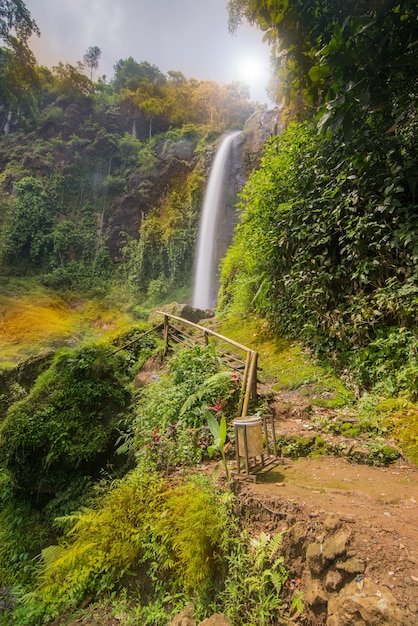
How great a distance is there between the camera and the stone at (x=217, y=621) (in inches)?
87.9

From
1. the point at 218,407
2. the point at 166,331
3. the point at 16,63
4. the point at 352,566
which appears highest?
the point at 16,63

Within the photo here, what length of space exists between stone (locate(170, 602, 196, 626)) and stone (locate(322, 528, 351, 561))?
121cm

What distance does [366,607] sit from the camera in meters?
1.69

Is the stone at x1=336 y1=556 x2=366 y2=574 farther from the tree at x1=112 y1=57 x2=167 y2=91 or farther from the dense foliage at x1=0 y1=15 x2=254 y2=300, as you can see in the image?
the tree at x1=112 y1=57 x2=167 y2=91

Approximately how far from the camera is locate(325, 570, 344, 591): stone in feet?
6.31

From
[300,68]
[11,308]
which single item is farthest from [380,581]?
[11,308]

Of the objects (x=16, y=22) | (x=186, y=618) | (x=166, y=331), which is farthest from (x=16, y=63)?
(x=186, y=618)

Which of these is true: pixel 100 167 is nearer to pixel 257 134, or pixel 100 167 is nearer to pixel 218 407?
pixel 257 134

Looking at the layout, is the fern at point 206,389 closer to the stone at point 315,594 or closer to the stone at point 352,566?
the stone at point 315,594

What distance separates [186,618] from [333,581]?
1.29 m

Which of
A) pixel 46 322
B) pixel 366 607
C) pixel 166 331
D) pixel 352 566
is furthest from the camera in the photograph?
pixel 46 322

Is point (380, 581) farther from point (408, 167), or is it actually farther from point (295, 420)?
point (408, 167)

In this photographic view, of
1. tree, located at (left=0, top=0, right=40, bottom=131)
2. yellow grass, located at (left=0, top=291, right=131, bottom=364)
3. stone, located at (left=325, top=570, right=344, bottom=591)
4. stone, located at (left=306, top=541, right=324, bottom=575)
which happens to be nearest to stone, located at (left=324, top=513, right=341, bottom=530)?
stone, located at (left=306, top=541, right=324, bottom=575)

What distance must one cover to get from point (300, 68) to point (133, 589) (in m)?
5.96
